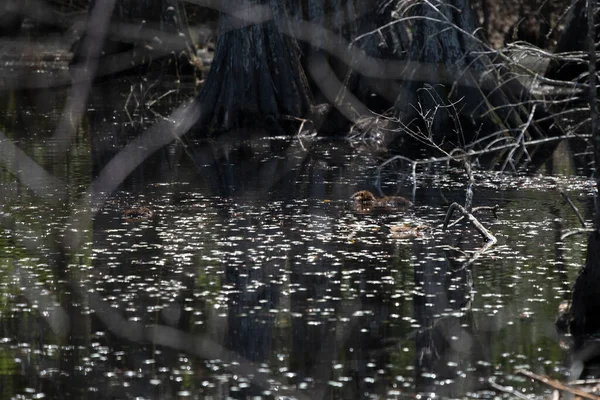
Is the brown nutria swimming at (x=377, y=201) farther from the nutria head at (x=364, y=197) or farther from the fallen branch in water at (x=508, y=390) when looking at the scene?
the fallen branch in water at (x=508, y=390)

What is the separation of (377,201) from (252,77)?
24.3 feet

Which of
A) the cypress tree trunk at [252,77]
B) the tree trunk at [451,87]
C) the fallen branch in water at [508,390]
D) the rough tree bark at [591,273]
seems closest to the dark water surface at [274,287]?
the fallen branch in water at [508,390]

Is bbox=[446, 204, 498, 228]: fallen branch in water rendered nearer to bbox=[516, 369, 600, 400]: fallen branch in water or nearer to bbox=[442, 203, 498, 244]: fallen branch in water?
bbox=[442, 203, 498, 244]: fallen branch in water

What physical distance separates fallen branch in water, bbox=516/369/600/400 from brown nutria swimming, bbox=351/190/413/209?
231 inches

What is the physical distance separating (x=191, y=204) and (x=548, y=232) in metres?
3.93

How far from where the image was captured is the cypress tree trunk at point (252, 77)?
20.5m

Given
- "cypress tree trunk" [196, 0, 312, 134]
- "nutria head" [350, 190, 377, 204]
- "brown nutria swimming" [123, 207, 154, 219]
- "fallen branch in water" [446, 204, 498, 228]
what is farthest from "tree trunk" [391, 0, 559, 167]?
"brown nutria swimming" [123, 207, 154, 219]

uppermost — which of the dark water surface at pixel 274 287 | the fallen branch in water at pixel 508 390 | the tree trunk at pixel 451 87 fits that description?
the tree trunk at pixel 451 87

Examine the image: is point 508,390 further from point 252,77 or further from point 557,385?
point 252,77

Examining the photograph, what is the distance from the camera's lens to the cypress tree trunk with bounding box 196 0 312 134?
2052 centimetres

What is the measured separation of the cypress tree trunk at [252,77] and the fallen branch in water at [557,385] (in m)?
12.9

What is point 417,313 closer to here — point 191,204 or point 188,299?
point 188,299

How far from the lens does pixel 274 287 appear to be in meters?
9.93

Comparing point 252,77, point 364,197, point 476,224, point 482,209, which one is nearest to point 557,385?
point 476,224
